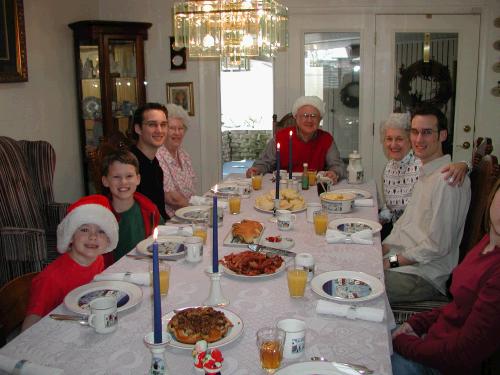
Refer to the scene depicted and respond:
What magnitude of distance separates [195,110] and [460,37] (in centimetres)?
245

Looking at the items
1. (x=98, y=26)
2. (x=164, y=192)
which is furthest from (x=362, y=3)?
(x=164, y=192)

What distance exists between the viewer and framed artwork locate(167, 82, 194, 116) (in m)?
4.91

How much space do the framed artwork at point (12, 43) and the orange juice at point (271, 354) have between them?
3141 millimetres

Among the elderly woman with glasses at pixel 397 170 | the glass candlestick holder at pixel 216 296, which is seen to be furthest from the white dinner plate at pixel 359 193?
the glass candlestick holder at pixel 216 296

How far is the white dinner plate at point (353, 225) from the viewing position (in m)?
2.30

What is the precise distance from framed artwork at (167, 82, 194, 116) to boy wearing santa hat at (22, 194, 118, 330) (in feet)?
10.1

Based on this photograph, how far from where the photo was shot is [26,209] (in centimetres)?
316

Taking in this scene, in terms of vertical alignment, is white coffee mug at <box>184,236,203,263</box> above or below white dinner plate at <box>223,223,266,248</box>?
above

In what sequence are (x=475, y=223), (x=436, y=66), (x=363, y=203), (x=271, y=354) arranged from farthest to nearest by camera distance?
1. (x=436, y=66)
2. (x=363, y=203)
3. (x=475, y=223)
4. (x=271, y=354)

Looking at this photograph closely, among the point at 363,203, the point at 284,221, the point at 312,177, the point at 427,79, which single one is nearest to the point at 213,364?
the point at 284,221

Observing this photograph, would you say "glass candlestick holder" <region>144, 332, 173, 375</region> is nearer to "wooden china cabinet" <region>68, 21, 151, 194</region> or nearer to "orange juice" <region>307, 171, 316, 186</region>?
"orange juice" <region>307, 171, 316, 186</region>

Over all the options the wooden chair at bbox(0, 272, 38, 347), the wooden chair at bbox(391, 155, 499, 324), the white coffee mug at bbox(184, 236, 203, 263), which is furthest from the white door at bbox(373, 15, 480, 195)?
the wooden chair at bbox(0, 272, 38, 347)

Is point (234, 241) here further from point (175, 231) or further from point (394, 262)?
point (394, 262)

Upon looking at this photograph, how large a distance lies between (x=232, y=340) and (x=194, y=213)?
1.35 meters
